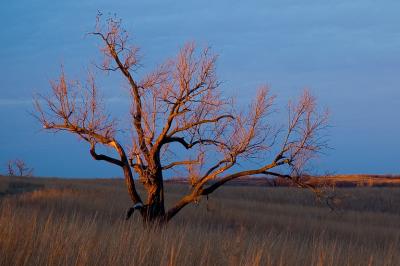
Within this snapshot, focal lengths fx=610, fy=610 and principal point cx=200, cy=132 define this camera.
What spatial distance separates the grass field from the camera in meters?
6.89

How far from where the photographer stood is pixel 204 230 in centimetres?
1502

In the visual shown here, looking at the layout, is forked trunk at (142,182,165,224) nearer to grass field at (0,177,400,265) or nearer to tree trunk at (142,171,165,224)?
tree trunk at (142,171,165,224)

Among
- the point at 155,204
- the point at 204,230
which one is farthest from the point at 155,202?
the point at 204,230

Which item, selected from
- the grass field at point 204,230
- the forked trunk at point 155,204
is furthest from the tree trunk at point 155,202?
the grass field at point 204,230

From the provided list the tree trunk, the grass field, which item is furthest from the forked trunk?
the grass field

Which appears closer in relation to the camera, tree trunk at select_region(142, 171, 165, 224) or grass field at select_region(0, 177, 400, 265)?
grass field at select_region(0, 177, 400, 265)

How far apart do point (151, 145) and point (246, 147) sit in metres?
2.57

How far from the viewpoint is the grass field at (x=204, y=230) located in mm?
6891

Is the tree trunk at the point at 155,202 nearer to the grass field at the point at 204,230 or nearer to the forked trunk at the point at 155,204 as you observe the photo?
the forked trunk at the point at 155,204

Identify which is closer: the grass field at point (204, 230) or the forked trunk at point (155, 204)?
the grass field at point (204, 230)

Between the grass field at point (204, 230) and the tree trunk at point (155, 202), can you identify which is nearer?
the grass field at point (204, 230)

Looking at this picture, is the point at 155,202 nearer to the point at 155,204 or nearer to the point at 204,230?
the point at 155,204

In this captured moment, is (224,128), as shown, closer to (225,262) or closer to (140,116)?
(140,116)

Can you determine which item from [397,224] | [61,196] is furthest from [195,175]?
[397,224]
